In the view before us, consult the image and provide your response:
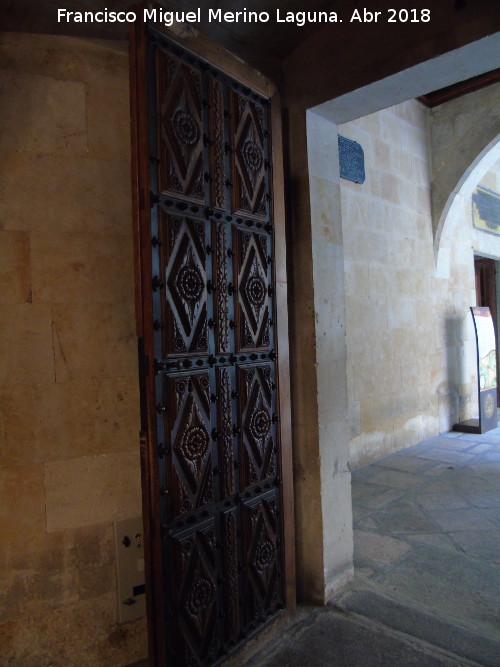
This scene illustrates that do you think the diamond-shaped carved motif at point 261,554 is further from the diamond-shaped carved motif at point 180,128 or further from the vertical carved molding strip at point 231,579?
the diamond-shaped carved motif at point 180,128

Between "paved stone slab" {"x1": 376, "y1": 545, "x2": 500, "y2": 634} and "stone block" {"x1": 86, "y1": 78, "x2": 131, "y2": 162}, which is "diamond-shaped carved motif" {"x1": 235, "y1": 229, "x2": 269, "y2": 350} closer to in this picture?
"stone block" {"x1": 86, "y1": 78, "x2": 131, "y2": 162}

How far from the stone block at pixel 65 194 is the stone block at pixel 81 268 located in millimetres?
41

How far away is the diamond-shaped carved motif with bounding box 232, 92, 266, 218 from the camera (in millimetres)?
1966

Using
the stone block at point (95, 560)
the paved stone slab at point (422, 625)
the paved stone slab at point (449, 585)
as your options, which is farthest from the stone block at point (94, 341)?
the paved stone slab at point (449, 585)

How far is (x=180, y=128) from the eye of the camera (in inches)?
68.8

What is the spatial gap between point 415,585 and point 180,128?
96.6 inches

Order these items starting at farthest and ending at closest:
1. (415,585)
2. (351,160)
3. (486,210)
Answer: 1. (486,210)
2. (351,160)
3. (415,585)

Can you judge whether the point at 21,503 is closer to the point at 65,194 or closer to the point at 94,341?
the point at 94,341

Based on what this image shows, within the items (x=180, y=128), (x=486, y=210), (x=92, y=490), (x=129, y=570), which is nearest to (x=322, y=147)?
(x=180, y=128)

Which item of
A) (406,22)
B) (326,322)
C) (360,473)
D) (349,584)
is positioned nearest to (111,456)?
(326,322)

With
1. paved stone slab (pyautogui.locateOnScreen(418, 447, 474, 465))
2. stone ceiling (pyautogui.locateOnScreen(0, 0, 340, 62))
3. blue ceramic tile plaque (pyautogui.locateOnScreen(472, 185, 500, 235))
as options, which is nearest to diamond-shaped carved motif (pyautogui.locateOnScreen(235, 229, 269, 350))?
stone ceiling (pyautogui.locateOnScreen(0, 0, 340, 62))

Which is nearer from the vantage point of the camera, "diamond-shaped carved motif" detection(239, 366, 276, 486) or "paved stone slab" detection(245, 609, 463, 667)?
"paved stone slab" detection(245, 609, 463, 667)

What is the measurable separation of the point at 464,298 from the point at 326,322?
15.9 feet

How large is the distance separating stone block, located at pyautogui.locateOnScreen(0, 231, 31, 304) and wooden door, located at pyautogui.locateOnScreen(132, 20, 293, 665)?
508mm
